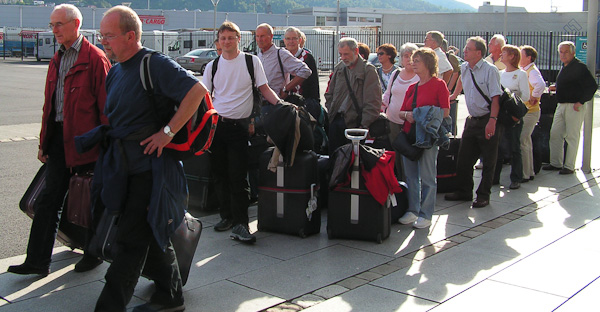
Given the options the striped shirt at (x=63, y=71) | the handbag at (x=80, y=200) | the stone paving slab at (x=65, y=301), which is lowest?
the stone paving slab at (x=65, y=301)

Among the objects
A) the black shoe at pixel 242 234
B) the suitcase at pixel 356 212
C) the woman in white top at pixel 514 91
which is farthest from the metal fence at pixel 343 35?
the black shoe at pixel 242 234

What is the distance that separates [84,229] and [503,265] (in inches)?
130

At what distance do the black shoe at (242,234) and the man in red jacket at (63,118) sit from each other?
1501 millimetres

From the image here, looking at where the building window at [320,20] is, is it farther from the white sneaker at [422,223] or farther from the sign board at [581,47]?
the white sneaker at [422,223]

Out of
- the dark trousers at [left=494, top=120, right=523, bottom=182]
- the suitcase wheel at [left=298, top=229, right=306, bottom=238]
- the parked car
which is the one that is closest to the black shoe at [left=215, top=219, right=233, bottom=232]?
the suitcase wheel at [left=298, top=229, right=306, bottom=238]

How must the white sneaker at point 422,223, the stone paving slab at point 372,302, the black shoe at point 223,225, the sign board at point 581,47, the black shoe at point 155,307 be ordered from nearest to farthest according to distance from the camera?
1. the black shoe at point 155,307
2. the stone paving slab at point 372,302
3. the black shoe at point 223,225
4. the white sneaker at point 422,223
5. the sign board at point 581,47

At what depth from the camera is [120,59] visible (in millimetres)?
3879

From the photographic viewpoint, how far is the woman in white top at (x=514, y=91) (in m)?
8.12

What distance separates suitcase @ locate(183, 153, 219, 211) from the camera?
689 centimetres

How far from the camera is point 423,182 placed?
646cm

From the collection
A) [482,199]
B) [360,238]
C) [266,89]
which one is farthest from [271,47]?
[482,199]

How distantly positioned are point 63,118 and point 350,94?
313cm

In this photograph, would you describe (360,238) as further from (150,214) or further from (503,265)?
(150,214)

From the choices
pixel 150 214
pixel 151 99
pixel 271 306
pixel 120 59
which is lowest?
pixel 271 306
